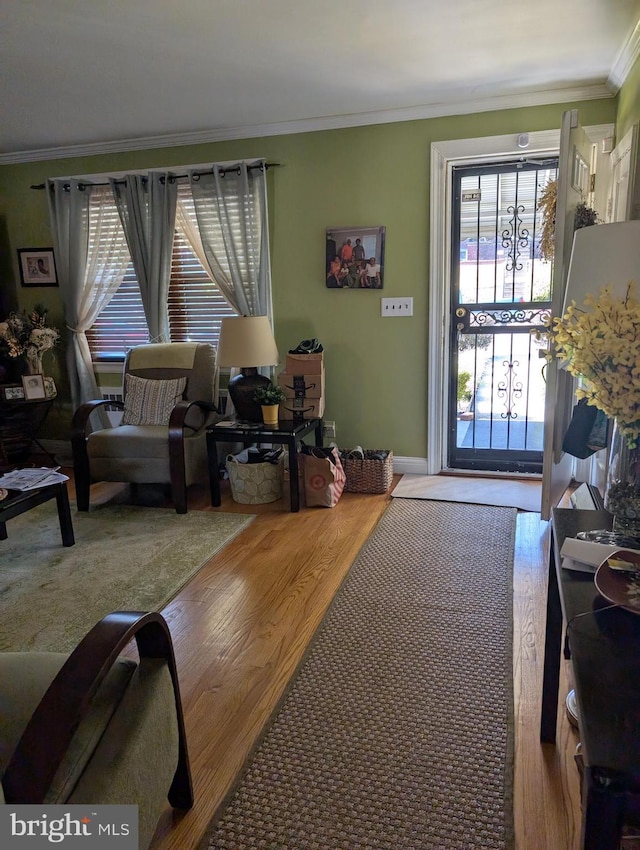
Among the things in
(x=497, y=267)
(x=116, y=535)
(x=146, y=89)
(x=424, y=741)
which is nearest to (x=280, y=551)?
(x=116, y=535)

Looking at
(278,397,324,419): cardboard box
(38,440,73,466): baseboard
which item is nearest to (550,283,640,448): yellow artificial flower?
(278,397,324,419): cardboard box

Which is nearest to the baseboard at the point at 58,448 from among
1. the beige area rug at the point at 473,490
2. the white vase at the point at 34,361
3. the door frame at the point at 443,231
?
the white vase at the point at 34,361

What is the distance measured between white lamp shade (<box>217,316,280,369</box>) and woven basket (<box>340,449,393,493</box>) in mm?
857

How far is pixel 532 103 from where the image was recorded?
3.50 meters

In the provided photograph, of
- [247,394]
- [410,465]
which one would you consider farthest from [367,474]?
[247,394]

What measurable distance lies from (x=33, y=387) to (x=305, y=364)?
84.1 inches

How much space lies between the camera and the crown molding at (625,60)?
8.66 ft

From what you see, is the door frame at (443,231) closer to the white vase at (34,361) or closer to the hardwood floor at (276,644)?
the hardwood floor at (276,644)

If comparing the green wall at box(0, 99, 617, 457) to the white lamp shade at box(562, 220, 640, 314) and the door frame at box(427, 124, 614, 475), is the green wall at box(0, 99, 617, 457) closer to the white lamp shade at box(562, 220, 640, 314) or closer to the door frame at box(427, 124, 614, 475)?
the door frame at box(427, 124, 614, 475)

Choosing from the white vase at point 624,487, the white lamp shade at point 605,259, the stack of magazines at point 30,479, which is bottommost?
the stack of magazines at point 30,479

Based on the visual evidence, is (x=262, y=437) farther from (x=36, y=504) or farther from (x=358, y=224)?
(x=358, y=224)

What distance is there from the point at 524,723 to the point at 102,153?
4484 millimetres

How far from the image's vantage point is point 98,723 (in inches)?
44.9

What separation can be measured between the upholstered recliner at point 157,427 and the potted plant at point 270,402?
0.44 metres
